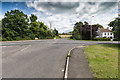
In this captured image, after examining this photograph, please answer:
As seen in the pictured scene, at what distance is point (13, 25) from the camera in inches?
1297

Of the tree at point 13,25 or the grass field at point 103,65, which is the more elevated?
the tree at point 13,25

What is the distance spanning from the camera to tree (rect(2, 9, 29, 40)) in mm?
32000

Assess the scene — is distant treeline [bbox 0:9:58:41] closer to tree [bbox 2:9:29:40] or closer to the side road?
tree [bbox 2:9:29:40]

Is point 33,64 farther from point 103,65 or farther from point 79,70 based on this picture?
point 103,65

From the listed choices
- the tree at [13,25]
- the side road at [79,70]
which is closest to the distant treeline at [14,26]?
the tree at [13,25]

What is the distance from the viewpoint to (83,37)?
1537 inches

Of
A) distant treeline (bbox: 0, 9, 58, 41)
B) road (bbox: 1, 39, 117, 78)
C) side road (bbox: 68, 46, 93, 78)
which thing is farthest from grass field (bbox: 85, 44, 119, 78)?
distant treeline (bbox: 0, 9, 58, 41)

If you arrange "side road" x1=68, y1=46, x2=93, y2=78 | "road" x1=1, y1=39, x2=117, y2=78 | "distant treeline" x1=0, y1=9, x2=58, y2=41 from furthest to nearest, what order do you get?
"distant treeline" x1=0, y1=9, x2=58, y2=41 → "road" x1=1, y1=39, x2=117, y2=78 → "side road" x1=68, y1=46, x2=93, y2=78

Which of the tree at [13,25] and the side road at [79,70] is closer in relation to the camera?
the side road at [79,70]

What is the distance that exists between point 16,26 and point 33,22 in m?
11.5

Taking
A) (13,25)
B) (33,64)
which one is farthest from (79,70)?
(13,25)

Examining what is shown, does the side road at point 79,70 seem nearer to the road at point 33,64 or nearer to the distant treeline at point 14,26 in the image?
the road at point 33,64

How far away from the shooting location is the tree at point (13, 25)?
32000 mm

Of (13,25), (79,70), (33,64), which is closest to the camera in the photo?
(79,70)
